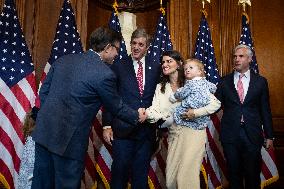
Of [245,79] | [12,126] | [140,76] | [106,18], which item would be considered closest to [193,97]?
[140,76]

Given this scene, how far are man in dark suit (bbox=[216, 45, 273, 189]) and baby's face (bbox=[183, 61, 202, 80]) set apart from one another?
0.62m

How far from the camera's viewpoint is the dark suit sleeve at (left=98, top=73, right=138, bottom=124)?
7.52 feet

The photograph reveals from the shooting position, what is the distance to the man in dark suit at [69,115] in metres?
2.22

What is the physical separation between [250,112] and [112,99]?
5.64 ft

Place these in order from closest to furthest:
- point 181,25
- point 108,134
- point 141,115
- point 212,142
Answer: point 141,115 → point 108,134 → point 212,142 → point 181,25

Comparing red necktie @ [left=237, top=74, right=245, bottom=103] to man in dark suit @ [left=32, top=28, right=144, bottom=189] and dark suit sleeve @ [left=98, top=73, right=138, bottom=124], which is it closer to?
dark suit sleeve @ [left=98, top=73, right=138, bottom=124]

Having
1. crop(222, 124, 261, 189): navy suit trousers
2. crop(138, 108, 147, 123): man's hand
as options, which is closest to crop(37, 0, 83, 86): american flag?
crop(138, 108, 147, 123): man's hand

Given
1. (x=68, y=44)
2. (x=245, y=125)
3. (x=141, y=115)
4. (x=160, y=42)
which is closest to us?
(x=141, y=115)

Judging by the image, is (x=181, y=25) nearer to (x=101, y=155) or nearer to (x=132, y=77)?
(x=132, y=77)

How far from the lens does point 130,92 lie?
3.03m

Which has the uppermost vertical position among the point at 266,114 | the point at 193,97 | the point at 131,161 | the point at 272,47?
the point at 272,47

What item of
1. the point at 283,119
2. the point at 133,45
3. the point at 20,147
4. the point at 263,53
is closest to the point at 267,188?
the point at 283,119

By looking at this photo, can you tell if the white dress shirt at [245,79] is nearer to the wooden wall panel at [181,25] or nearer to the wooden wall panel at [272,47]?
the wooden wall panel at [181,25]

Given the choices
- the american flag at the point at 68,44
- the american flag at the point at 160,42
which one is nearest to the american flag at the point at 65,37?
the american flag at the point at 68,44
